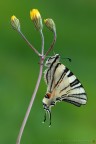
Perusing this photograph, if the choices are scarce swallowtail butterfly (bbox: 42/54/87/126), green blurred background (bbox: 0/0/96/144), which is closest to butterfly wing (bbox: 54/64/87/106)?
scarce swallowtail butterfly (bbox: 42/54/87/126)

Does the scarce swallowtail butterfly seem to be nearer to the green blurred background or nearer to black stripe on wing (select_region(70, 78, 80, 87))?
black stripe on wing (select_region(70, 78, 80, 87))

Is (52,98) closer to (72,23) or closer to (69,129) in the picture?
(69,129)

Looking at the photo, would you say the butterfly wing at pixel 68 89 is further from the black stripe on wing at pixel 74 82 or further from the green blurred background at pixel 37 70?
the green blurred background at pixel 37 70

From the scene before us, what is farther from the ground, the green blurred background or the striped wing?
the green blurred background

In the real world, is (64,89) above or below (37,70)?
below

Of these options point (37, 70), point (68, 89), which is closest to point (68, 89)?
point (68, 89)

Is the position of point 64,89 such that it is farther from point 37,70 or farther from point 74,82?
point 37,70

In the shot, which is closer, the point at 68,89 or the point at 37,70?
the point at 68,89
